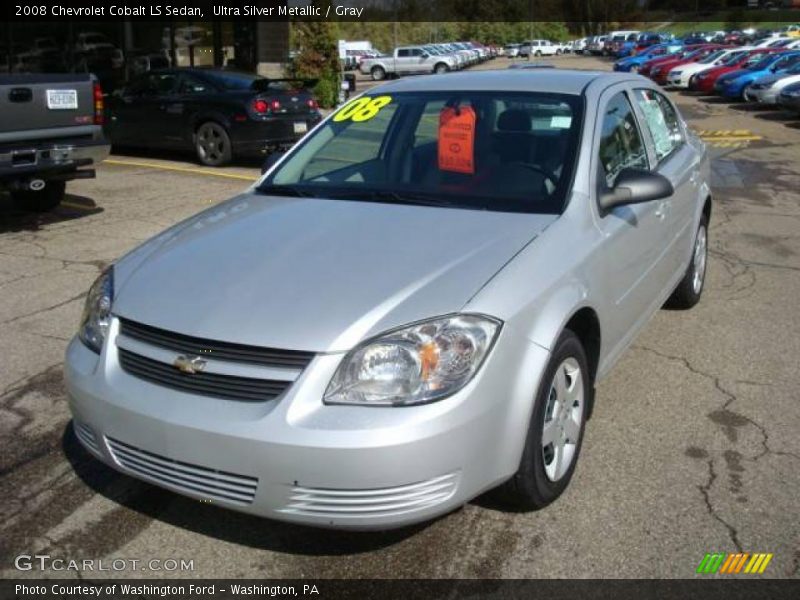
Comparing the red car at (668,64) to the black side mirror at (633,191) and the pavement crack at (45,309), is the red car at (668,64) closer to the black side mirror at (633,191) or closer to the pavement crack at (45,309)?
the pavement crack at (45,309)

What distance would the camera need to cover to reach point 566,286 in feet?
10.5

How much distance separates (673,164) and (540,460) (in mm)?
2588

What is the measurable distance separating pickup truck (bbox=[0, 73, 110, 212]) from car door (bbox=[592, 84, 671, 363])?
531cm

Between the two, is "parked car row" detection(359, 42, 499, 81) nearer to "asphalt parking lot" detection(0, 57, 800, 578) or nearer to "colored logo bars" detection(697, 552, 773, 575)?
"asphalt parking lot" detection(0, 57, 800, 578)

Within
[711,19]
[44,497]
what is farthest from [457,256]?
[711,19]

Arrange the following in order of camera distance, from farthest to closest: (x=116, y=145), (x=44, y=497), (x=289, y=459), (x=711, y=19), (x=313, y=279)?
1. (x=711, y=19)
2. (x=116, y=145)
3. (x=44, y=497)
4. (x=313, y=279)
5. (x=289, y=459)

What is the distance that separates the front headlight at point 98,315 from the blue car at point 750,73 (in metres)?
25.0

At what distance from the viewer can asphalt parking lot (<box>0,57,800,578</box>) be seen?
3.00 metres

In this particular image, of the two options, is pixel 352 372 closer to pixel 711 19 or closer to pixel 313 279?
pixel 313 279

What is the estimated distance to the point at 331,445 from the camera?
2.54m

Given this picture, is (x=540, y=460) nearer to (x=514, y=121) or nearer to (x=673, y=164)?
(x=514, y=121)

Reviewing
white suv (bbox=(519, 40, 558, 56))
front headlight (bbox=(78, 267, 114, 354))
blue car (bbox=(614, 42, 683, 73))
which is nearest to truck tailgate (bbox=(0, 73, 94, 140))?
front headlight (bbox=(78, 267, 114, 354))

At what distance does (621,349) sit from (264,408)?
2.05 meters

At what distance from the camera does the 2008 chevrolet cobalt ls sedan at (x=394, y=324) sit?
2629 mm
